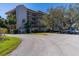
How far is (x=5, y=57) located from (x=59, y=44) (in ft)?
1.89

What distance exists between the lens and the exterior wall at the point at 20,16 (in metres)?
3.05

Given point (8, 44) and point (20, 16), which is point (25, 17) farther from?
point (8, 44)

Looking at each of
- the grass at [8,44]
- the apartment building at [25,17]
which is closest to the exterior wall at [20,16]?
the apartment building at [25,17]

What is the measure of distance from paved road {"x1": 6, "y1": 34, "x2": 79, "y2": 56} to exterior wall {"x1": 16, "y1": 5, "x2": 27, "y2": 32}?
92 mm

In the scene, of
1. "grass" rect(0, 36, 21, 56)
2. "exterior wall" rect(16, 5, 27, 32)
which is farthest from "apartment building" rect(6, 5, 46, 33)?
"grass" rect(0, 36, 21, 56)

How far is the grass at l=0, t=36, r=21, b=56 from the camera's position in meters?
3.01

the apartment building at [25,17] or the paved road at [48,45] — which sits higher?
the apartment building at [25,17]

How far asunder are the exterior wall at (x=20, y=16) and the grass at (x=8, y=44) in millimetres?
128

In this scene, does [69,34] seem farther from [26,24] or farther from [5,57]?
[5,57]

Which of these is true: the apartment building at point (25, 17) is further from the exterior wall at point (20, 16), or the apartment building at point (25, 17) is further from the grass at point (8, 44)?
the grass at point (8, 44)

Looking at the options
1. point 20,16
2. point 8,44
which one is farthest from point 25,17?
point 8,44

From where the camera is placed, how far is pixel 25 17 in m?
3.07

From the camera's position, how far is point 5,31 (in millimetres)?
3059

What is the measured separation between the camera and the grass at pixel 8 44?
9.87 ft
